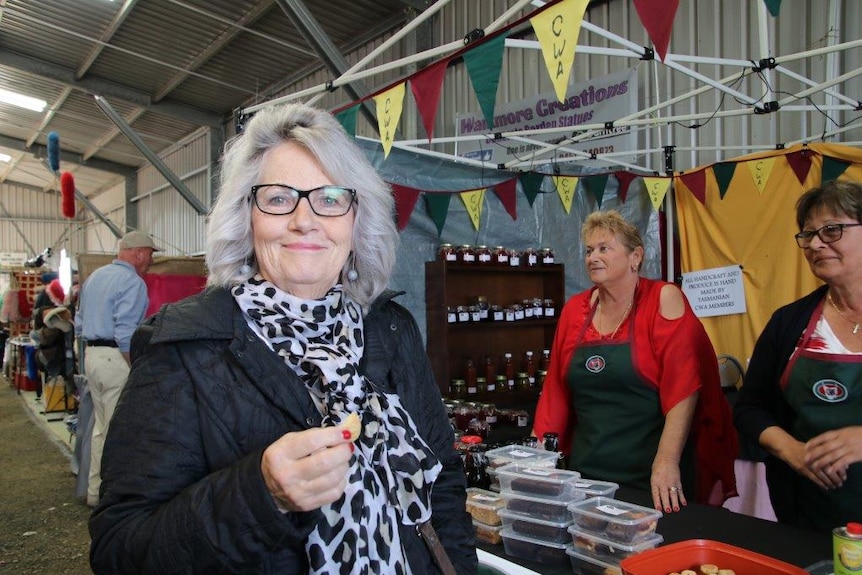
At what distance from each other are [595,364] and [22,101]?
15341 millimetres

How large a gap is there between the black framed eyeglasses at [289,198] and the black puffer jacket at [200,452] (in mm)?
176

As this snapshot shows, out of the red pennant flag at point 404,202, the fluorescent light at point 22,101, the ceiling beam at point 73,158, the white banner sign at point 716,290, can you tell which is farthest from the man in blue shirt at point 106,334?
the ceiling beam at point 73,158

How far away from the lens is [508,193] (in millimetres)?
4875

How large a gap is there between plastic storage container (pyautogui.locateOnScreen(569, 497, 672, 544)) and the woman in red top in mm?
571

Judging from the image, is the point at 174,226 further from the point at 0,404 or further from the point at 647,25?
the point at 647,25

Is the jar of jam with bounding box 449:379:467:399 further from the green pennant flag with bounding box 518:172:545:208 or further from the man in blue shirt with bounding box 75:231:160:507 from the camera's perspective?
the man in blue shirt with bounding box 75:231:160:507

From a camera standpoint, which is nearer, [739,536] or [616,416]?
[739,536]

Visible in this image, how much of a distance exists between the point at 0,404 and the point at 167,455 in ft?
34.9

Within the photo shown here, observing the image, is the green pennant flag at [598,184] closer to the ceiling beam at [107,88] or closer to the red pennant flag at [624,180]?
the red pennant flag at [624,180]

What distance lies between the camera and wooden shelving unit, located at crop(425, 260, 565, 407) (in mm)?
4363

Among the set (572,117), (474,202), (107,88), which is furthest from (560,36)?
(107,88)

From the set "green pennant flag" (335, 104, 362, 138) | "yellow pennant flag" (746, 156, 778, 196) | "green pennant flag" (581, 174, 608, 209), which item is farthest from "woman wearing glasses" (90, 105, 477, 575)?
"green pennant flag" (581, 174, 608, 209)

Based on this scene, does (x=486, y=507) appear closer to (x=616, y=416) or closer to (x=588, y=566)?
A: (x=588, y=566)

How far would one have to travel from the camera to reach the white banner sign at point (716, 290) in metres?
4.89
